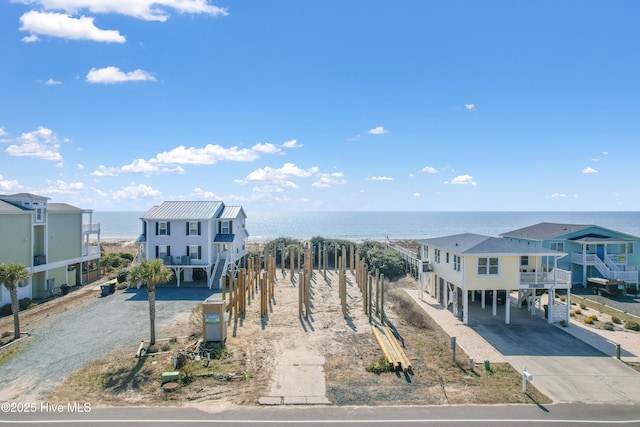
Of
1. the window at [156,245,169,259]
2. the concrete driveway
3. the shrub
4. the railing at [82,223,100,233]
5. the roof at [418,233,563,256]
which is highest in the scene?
the railing at [82,223,100,233]

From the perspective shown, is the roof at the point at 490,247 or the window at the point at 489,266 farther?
the window at the point at 489,266

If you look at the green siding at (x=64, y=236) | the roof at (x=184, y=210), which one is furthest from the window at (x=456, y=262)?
the green siding at (x=64, y=236)

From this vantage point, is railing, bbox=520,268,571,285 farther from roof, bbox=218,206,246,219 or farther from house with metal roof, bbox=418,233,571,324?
roof, bbox=218,206,246,219

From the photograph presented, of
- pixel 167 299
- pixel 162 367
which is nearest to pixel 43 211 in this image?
pixel 167 299

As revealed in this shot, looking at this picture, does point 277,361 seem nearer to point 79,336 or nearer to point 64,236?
point 79,336

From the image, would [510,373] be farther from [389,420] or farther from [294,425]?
[294,425]

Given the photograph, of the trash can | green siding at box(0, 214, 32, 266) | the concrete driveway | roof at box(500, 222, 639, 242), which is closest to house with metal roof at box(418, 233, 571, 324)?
the concrete driveway

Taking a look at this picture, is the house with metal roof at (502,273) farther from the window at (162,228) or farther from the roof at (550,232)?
the window at (162,228)

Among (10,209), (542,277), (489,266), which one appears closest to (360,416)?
(489,266)
